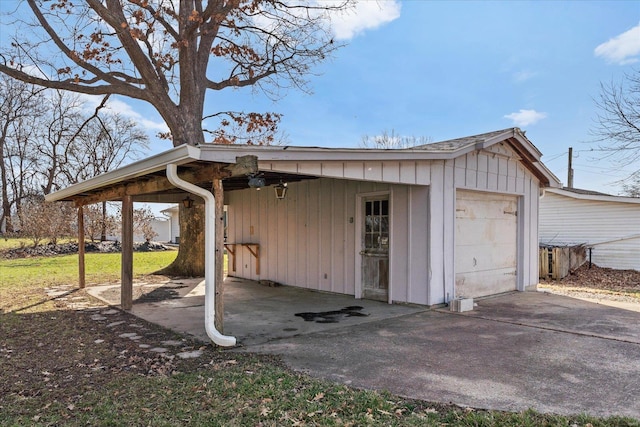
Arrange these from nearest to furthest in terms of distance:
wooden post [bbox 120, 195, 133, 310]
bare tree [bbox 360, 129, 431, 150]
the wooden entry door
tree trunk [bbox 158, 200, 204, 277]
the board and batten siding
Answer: the board and batten siding, wooden post [bbox 120, 195, 133, 310], the wooden entry door, tree trunk [bbox 158, 200, 204, 277], bare tree [bbox 360, 129, 431, 150]

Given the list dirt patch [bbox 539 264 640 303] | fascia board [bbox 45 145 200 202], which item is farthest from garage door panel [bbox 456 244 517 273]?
fascia board [bbox 45 145 200 202]

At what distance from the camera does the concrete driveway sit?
3.42 metres

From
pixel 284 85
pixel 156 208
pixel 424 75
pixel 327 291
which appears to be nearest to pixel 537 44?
pixel 424 75

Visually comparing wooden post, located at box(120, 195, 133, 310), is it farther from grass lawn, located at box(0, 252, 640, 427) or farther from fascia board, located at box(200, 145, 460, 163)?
fascia board, located at box(200, 145, 460, 163)

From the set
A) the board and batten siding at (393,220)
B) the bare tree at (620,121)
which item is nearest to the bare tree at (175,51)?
the board and batten siding at (393,220)

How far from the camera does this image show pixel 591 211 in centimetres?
1323

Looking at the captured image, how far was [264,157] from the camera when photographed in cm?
449

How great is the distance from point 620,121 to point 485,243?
36.5 ft

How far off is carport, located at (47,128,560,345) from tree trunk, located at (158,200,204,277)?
1778 millimetres

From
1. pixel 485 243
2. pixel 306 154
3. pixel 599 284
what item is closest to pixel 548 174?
pixel 485 243

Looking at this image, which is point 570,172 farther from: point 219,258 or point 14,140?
point 14,140

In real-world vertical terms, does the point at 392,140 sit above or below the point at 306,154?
above

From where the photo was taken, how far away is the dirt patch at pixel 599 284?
8857 mm

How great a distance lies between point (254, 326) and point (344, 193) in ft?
11.2
